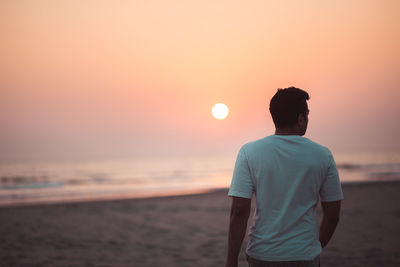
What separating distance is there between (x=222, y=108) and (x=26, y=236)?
3841 centimetres

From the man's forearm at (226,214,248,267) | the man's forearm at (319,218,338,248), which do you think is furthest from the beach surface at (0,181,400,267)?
the man's forearm at (226,214,248,267)

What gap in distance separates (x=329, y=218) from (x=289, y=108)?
72 centimetres

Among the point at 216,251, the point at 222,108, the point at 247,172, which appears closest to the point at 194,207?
the point at 216,251

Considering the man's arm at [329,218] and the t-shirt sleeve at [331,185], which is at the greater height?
the t-shirt sleeve at [331,185]

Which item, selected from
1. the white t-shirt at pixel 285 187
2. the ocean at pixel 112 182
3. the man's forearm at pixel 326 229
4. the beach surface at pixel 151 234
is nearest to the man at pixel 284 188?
the white t-shirt at pixel 285 187

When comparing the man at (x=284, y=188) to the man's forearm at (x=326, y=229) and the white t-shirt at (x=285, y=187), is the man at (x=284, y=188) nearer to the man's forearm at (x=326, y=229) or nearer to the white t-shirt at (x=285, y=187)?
the white t-shirt at (x=285, y=187)

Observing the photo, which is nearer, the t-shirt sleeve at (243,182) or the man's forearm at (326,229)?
the t-shirt sleeve at (243,182)

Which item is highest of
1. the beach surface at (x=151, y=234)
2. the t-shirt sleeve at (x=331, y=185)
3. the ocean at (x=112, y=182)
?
the t-shirt sleeve at (x=331, y=185)

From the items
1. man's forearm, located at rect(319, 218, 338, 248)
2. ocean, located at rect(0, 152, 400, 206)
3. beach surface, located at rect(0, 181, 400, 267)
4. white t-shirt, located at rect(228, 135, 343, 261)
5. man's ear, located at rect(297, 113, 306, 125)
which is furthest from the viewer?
ocean, located at rect(0, 152, 400, 206)

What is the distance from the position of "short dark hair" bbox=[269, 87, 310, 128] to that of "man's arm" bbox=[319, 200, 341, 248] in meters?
0.53


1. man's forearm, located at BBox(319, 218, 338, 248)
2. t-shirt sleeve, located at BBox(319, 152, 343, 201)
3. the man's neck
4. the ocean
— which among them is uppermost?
the man's neck

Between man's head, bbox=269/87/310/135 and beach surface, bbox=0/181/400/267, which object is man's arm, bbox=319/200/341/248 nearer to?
man's head, bbox=269/87/310/135

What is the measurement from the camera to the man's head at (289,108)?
Answer: 6.48 ft

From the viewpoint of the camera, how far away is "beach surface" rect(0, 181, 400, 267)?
6461 mm
